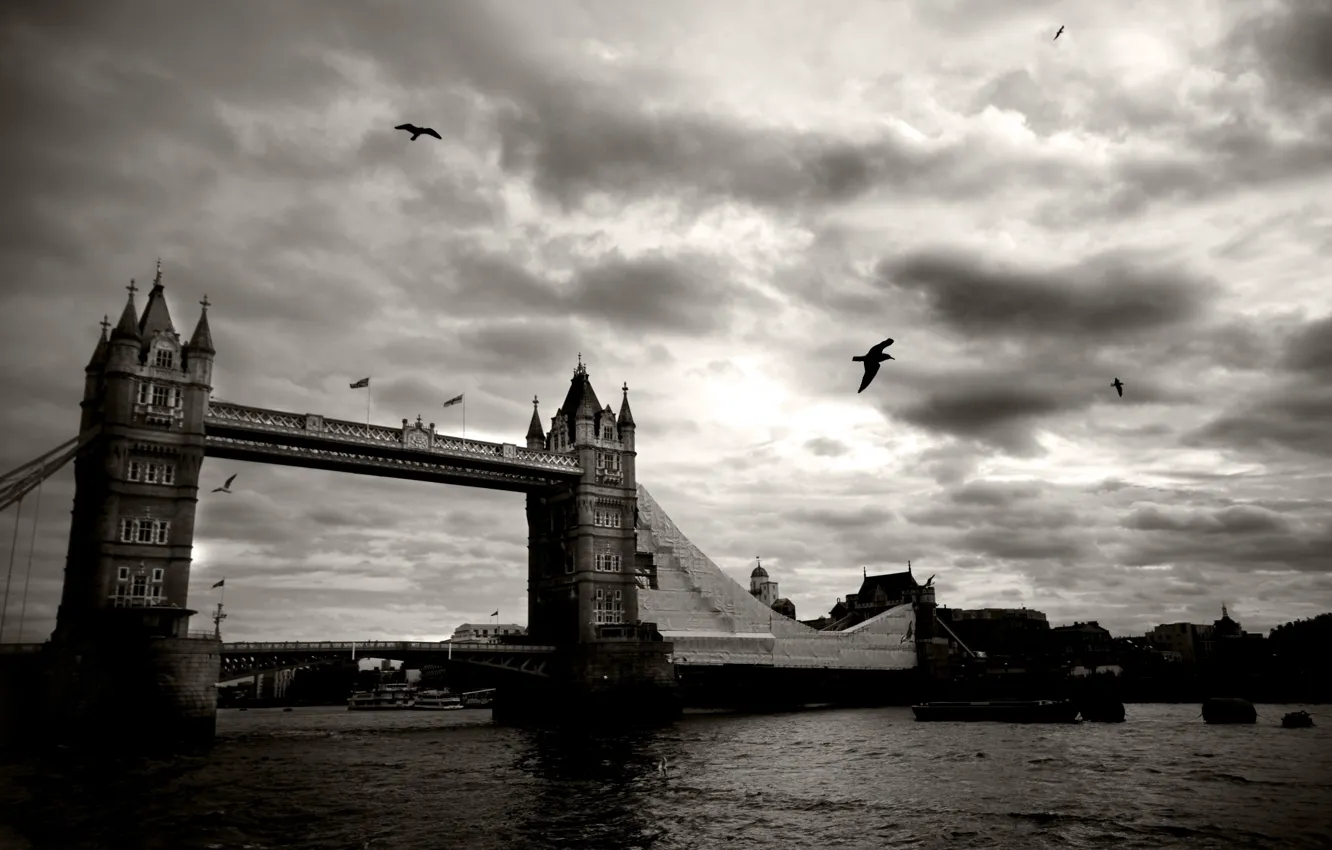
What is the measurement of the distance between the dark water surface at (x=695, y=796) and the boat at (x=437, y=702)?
100 m

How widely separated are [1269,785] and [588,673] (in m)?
60.5

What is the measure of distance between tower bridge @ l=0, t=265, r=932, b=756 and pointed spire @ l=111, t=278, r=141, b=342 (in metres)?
0.13

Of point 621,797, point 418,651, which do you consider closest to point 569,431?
point 418,651

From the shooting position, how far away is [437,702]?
169 metres

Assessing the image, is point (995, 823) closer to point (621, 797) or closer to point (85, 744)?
point (621, 797)

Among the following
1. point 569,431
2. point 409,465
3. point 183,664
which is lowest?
point 183,664

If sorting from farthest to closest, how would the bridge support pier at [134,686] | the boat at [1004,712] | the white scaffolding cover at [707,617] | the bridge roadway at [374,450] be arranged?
the white scaffolding cover at [707,617]
the boat at [1004,712]
the bridge roadway at [374,450]
the bridge support pier at [134,686]

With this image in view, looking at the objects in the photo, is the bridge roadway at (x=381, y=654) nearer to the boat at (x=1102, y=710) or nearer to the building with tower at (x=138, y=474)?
the building with tower at (x=138, y=474)

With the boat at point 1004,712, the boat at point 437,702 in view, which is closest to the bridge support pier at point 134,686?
the boat at point 1004,712

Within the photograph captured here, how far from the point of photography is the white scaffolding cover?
403 ft

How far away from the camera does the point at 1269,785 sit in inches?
1754

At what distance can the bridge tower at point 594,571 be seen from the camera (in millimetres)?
93812

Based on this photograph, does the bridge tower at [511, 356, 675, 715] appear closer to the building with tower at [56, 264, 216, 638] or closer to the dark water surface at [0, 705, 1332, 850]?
the dark water surface at [0, 705, 1332, 850]

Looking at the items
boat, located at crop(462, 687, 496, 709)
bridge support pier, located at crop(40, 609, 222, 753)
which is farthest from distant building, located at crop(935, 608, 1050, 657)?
bridge support pier, located at crop(40, 609, 222, 753)
